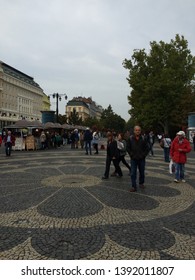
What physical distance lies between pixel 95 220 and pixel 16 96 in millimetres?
99479

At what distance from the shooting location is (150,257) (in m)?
3.71

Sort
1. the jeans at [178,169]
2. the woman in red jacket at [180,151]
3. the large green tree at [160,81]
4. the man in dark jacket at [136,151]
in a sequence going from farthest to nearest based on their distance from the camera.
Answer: the large green tree at [160,81] < the jeans at [178,169] < the woman in red jacket at [180,151] < the man in dark jacket at [136,151]

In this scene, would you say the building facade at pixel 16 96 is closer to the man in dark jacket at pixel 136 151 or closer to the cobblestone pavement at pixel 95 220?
the cobblestone pavement at pixel 95 220

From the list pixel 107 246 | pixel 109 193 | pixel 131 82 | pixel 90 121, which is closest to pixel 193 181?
pixel 109 193

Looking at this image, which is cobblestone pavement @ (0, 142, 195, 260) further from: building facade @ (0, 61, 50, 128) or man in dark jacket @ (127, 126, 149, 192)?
building facade @ (0, 61, 50, 128)

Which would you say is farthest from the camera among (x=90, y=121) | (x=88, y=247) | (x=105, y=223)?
(x=90, y=121)

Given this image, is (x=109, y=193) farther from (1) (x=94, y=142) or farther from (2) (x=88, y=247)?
(1) (x=94, y=142)

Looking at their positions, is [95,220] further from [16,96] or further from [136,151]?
[16,96]

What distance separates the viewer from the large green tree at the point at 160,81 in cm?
3978

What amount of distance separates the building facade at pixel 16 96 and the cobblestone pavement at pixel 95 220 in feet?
265

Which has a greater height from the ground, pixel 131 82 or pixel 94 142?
pixel 131 82

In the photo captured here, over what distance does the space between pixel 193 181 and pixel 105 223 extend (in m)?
5.41

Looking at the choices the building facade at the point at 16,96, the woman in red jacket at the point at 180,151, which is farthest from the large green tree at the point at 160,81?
the building facade at the point at 16,96
